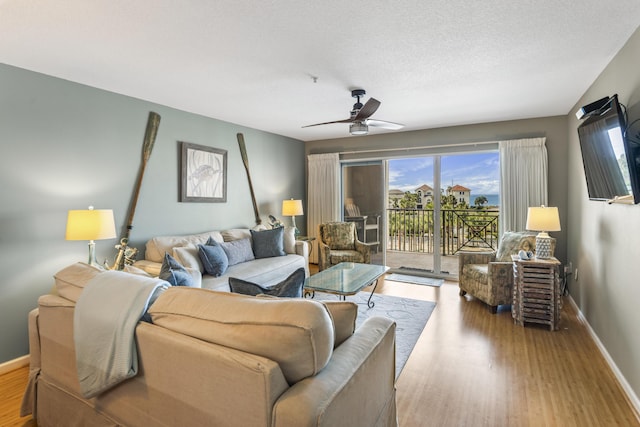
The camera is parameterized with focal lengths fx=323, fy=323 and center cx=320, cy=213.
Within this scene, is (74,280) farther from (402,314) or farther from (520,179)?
(520,179)

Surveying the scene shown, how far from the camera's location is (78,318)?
1.49m

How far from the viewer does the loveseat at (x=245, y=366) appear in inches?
40.2

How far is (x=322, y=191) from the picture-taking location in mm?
6082

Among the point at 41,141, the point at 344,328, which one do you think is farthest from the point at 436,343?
the point at 41,141

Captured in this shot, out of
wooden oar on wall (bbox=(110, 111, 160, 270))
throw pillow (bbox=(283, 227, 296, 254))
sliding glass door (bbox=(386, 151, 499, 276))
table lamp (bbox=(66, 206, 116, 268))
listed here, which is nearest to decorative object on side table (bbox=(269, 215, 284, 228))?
throw pillow (bbox=(283, 227, 296, 254))

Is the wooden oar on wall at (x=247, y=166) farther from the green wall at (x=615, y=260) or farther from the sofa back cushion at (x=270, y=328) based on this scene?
the green wall at (x=615, y=260)

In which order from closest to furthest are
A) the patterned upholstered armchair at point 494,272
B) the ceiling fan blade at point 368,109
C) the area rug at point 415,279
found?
the ceiling fan blade at point 368,109 → the patterned upholstered armchair at point 494,272 → the area rug at point 415,279

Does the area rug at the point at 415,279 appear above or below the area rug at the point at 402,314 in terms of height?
above

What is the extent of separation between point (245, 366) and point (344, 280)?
2.44m

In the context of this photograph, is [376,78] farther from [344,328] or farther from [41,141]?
[41,141]

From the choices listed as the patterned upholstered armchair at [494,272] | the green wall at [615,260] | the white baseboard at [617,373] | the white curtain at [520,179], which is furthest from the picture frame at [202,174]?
the white baseboard at [617,373]

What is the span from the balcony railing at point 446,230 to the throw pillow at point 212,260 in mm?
3420

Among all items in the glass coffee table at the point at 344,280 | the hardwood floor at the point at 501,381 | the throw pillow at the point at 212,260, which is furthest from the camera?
the throw pillow at the point at 212,260

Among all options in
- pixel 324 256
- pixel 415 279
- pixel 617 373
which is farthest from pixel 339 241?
pixel 617 373
